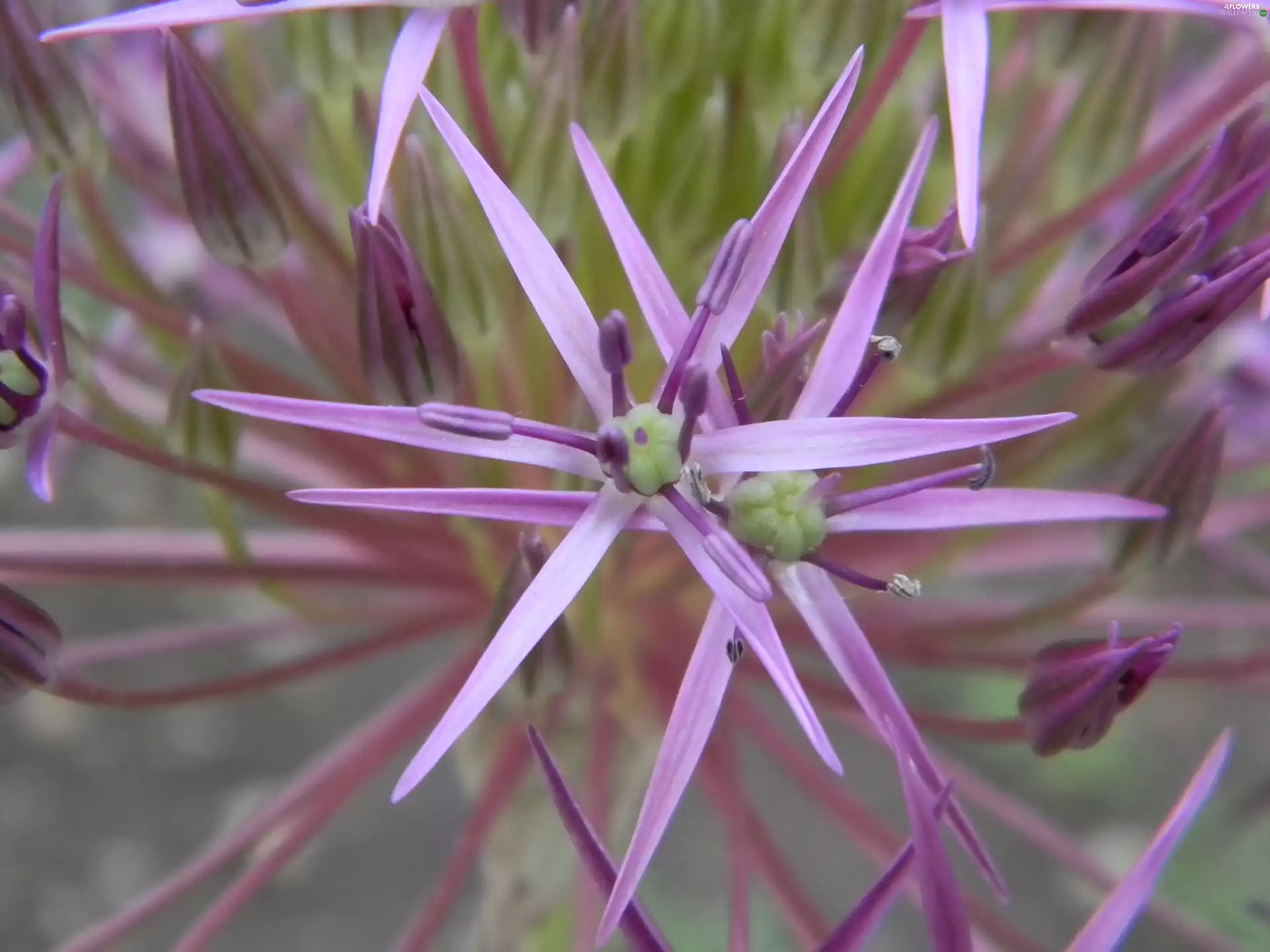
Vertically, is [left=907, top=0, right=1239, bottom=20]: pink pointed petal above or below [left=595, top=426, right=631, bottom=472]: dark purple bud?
above

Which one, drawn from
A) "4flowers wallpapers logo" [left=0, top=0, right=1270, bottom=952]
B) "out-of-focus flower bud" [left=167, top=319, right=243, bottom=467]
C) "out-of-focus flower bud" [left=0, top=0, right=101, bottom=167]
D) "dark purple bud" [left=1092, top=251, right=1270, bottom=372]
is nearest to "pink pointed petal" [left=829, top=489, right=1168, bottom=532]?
"4flowers wallpapers logo" [left=0, top=0, right=1270, bottom=952]

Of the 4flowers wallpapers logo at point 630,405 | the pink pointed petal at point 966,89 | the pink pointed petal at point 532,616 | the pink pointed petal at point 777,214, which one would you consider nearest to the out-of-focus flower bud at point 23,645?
the 4flowers wallpapers logo at point 630,405

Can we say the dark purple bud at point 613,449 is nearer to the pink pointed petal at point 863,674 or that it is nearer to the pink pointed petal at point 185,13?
the pink pointed petal at point 863,674

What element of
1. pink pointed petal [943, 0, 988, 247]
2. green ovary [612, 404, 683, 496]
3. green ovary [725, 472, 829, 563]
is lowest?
Answer: green ovary [725, 472, 829, 563]

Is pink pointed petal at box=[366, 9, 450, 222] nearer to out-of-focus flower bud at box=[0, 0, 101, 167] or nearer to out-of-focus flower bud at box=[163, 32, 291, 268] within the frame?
out-of-focus flower bud at box=[163, 32, 291, 268]

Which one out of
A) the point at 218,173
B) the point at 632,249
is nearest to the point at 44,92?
the point at 218,173

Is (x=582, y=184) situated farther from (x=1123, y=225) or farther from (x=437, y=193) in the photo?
(x=1123, y=225)

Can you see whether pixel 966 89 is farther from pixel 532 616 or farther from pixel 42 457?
pixel 42 457
